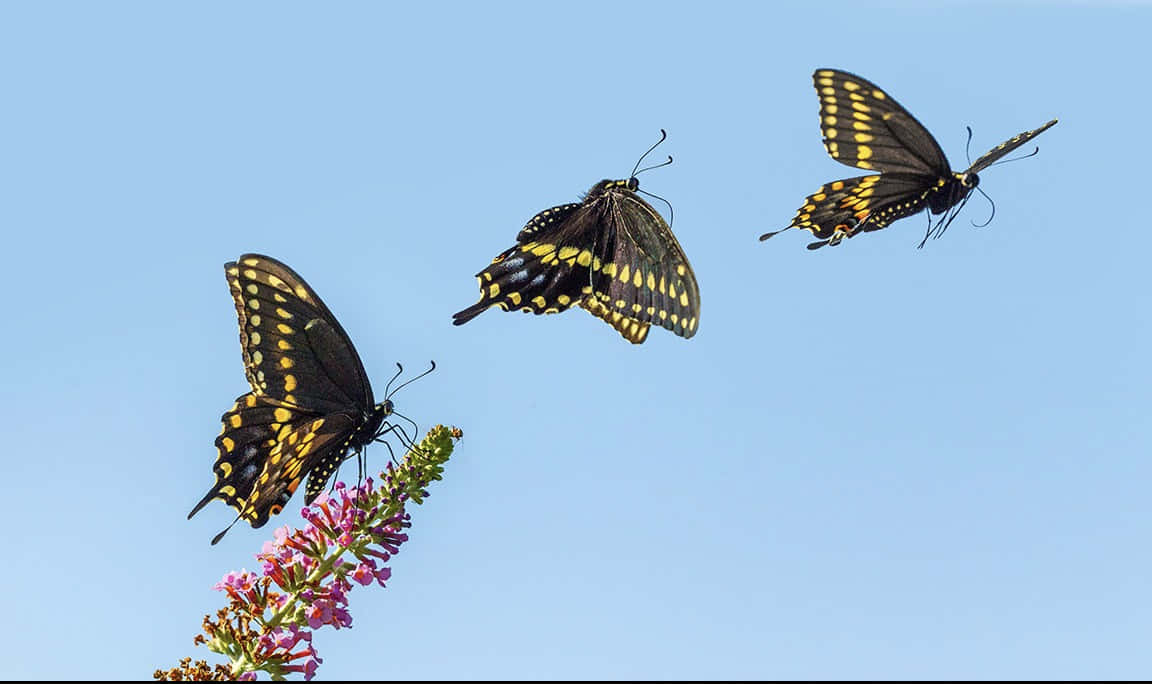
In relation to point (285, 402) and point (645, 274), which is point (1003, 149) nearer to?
point (645, 274)

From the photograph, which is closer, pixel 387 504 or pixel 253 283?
pixel 387 504

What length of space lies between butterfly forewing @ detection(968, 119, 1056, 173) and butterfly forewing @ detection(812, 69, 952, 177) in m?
0.29

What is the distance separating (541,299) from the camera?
6.67m

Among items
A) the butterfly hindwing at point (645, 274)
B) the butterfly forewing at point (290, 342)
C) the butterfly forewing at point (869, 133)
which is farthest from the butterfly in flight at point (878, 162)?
the butterfly forewing at point (290, 342)

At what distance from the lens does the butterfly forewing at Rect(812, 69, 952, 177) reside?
7.68 metres

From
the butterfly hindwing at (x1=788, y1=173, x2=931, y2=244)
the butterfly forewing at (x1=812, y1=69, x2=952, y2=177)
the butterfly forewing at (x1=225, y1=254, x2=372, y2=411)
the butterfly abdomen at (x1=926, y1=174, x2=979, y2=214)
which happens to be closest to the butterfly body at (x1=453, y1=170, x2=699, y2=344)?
the butterfly forewing at (x1=225, y1=254, x2=372, y2=411)

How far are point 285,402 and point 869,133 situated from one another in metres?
4.54

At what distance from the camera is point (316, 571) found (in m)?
5.57

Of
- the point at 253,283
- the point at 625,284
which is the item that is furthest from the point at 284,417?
the point at 625,284

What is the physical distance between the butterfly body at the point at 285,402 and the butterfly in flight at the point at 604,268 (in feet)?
3.12

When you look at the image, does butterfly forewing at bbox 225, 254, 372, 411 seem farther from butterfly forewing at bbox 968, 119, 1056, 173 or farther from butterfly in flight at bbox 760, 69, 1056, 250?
butterfly forewing at bbox 968, 119, 1056, 173

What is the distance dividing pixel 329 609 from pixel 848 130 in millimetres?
4962

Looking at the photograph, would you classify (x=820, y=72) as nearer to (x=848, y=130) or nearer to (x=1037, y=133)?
(x=848, y=130)

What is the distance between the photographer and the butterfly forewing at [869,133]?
768cm
